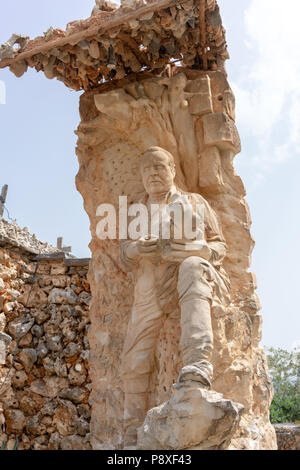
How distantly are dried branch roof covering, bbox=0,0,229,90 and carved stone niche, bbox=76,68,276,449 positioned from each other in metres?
0.21

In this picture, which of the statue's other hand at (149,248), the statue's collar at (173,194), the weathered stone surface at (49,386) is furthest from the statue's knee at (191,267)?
the weathered stone surface at (49,386)

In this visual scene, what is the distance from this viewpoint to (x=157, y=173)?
3.96 metres

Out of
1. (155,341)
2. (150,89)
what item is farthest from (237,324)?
(150,89)

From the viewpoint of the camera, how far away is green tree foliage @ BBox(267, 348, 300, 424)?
11.1 meters

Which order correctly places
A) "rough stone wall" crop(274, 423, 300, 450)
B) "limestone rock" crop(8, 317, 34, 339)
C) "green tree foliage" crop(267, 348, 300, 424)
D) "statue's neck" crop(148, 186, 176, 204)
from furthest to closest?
"green tree foliage" crop(267, 348, 300, 424) < "rough stone wall" crop(274, 423, 300, 450) < "limestone rock" crop(8, 317, 34, 339) < "statue's neck" crop(148, 186, 176, 204)

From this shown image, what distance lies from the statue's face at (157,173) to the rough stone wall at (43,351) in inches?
119

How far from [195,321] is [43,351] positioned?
3822mm

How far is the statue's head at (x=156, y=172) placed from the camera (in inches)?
156

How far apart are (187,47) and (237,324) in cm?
271

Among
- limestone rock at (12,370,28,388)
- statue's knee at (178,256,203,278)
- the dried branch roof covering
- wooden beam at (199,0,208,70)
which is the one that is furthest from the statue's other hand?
limestone rock at (12,370,28,388)

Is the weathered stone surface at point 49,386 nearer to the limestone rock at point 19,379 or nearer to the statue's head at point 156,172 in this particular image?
the limestone rock at point 19,379

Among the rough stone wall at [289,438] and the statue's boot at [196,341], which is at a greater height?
the statue's boot at [196,341]

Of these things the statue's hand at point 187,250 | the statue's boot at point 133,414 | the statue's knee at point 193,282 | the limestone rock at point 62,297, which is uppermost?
the limestone rock at point 62,297

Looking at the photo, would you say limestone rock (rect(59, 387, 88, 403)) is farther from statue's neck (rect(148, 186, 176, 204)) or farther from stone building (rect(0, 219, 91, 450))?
statue's neck (rect(148, 186, 176, 204))
